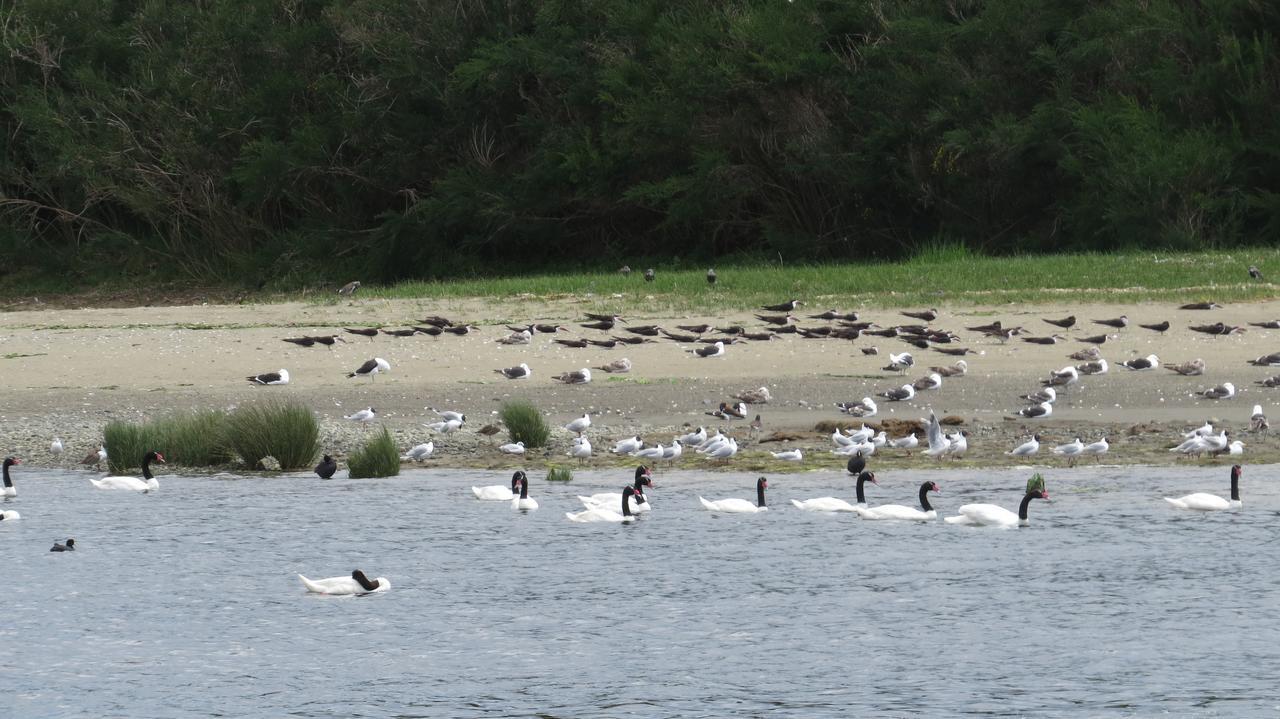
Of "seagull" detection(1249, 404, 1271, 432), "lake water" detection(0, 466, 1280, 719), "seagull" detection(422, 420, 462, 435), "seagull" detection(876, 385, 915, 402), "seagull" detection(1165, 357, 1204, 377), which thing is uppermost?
"seagull" detection(1165, 357, 1204, 377)

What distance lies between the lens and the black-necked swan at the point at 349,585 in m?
12.8

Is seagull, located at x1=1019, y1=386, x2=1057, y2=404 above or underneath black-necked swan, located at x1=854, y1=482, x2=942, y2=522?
above

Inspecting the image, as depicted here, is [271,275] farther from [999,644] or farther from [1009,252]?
[999,644]

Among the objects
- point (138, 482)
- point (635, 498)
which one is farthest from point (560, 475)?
point (138, 482)

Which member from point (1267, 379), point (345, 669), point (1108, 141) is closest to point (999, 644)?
point (345, 669)

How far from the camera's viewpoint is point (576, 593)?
12781 mm

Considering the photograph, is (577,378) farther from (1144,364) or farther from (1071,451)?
(1144,364)

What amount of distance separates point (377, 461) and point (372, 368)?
437cm

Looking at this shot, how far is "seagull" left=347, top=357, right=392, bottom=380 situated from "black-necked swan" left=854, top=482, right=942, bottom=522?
318 inches

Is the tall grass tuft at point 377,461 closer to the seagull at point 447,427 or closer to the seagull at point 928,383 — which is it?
the seagull at point 447,427

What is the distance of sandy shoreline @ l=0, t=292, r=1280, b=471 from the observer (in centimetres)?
1822

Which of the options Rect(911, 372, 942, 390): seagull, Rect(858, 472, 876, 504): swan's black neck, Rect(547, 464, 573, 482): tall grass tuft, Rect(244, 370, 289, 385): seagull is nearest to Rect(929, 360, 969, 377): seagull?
Rect(911, 372, 942, 390): seagull

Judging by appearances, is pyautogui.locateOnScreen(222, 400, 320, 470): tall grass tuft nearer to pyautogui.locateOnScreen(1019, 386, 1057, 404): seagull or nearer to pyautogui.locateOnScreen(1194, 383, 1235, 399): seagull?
pyautogui.locateOnScreen(1019, 386, 1057, 404): seagull

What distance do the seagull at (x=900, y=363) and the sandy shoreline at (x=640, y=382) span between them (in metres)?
0.14
